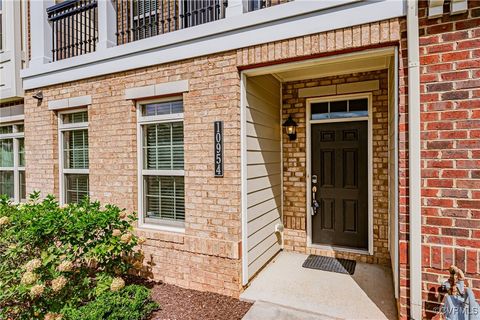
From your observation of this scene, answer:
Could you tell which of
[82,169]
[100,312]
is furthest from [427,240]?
[82,169]

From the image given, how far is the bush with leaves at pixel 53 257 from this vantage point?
114 inches

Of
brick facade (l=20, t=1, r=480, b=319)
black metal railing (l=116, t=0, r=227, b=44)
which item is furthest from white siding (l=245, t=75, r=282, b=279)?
black metal railing (l=116, t=0, r=227, b=44)

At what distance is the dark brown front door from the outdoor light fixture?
305mm

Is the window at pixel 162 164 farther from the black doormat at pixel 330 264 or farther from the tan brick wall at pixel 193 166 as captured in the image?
the black doormat at pixel 330 264

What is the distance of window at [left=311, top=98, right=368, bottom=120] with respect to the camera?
14.3ft

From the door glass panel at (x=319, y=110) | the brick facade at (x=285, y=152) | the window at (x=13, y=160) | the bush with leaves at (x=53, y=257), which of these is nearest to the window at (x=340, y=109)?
the door glass panel at (x=319, y=110)

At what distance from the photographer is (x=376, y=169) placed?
13.9 ft

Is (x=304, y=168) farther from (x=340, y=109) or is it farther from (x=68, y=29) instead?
(x=68, y=29)

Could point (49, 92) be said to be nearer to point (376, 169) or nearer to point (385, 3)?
point (385, 3)

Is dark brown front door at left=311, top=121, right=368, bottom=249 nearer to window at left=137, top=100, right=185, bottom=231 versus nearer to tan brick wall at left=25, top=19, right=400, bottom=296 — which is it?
tan brick wall at left=25, top=19, right=400, bottom=296

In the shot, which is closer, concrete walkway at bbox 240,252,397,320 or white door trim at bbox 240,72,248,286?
concrete walkway at bbox 240,252,397,320

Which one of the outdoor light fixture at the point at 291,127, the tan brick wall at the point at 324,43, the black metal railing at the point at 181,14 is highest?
the black metal railing at the point at 181,14

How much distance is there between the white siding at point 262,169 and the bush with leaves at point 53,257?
1622 millimetres

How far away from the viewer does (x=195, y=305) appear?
328 cm
